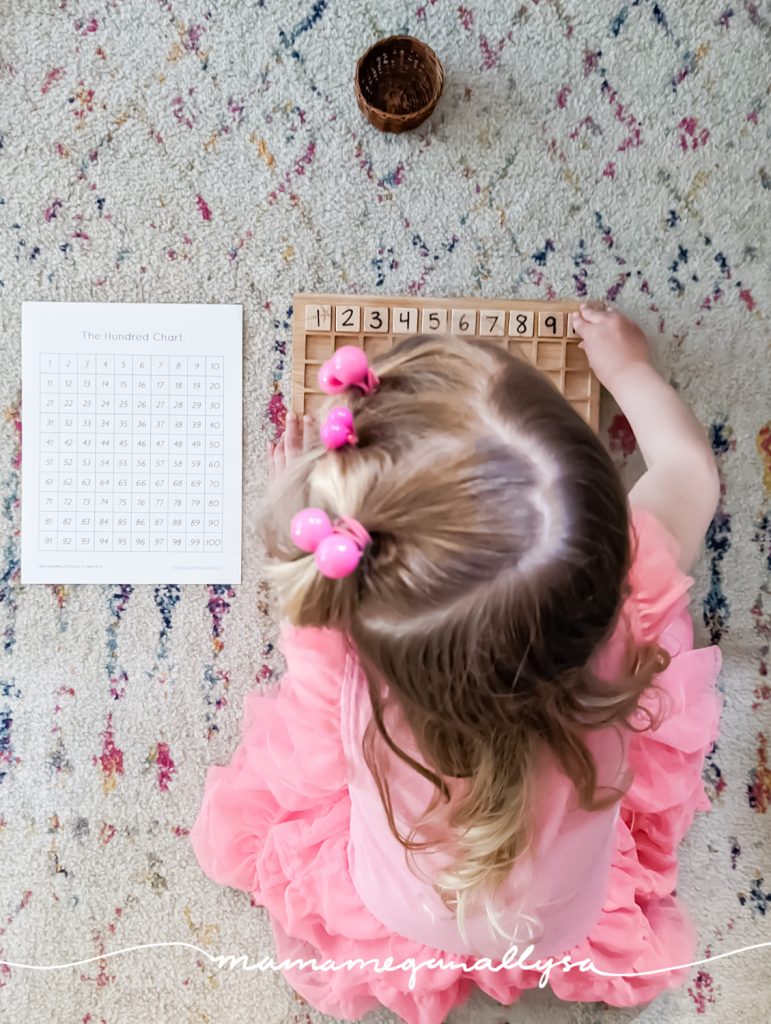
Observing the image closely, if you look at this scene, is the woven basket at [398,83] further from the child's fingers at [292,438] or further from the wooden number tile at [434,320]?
the child's fingers at [292,438]

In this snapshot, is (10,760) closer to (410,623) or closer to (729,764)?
(410,623)

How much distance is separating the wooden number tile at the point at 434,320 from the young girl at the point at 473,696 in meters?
0.13

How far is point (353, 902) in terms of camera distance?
729 millimetres

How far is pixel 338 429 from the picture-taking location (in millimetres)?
453

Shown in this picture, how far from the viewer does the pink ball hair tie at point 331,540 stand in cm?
41

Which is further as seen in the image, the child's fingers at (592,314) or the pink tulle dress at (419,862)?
the child's fingers at (592,314)

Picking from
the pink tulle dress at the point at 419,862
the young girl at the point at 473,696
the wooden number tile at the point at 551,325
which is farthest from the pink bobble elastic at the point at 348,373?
the wooden number tile at the point at 551,325

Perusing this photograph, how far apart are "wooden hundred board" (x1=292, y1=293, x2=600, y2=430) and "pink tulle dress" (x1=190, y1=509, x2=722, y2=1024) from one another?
17cm

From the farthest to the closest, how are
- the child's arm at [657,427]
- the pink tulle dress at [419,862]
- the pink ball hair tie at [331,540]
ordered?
the child's arm at [657,427] → the pink tulle dress at [419,862] → the pink ball hair tie at [331,540]

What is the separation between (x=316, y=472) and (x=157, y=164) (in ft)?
1.69

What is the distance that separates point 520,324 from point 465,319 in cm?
6

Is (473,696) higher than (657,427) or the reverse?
the reverse

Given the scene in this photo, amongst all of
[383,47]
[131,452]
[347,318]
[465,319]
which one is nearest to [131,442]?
[131,452]

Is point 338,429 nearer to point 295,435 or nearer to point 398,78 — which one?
point 295,435
